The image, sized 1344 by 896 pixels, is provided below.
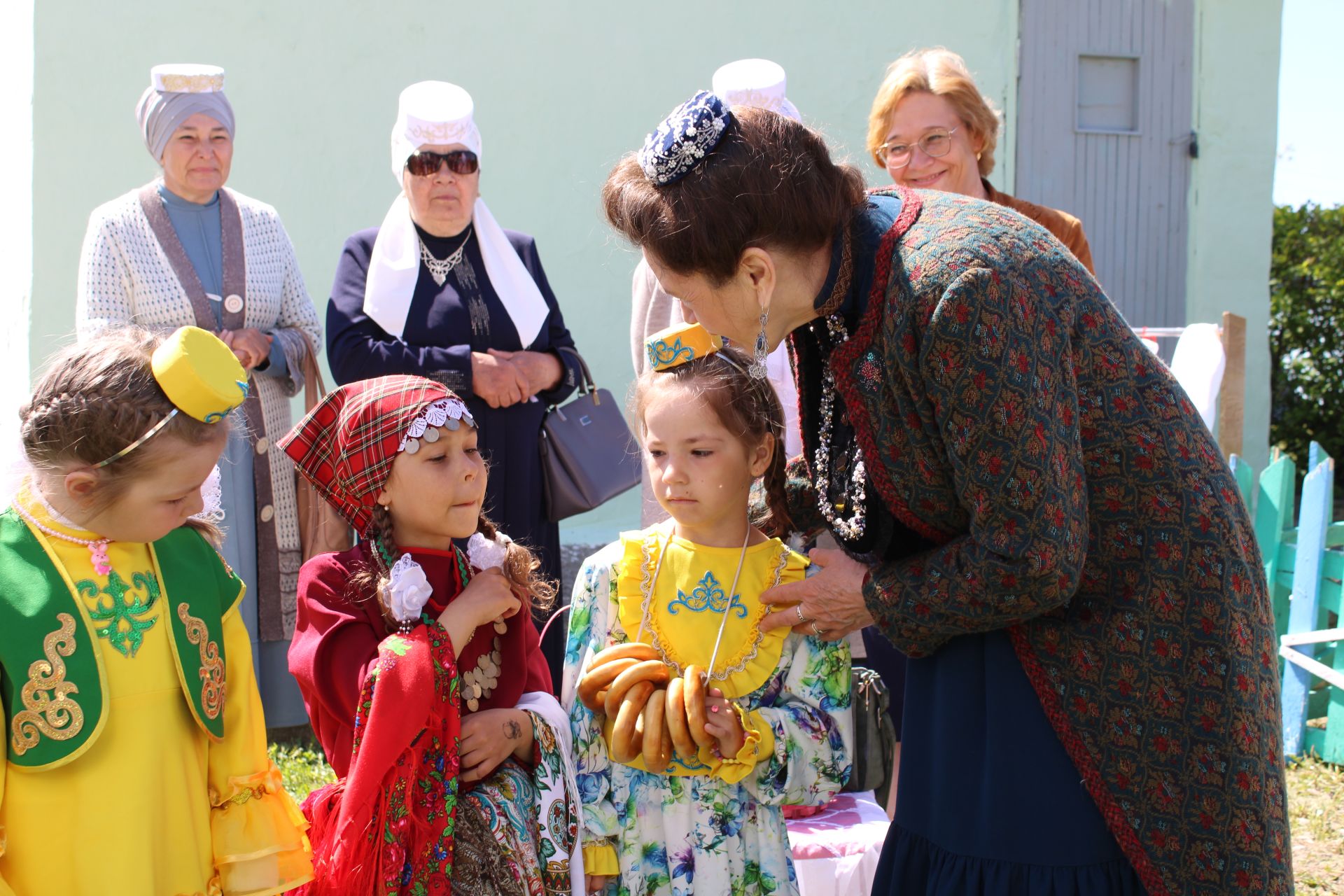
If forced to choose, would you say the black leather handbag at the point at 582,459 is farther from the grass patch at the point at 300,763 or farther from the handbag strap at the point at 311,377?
the grass patch at the point at 300,763

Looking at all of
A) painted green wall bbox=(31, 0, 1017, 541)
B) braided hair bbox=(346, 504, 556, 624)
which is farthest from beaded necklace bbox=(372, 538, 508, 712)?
painted green wall bbox=(31, 0, 1017, 541)

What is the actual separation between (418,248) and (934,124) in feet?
5.69

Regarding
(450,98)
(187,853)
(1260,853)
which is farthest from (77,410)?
(450,98)

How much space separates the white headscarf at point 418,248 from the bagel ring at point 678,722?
209cm

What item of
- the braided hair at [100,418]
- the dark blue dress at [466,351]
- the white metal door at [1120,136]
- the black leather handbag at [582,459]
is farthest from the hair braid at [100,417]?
the white metal door at [1120,136]

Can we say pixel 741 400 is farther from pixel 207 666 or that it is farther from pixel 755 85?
pixel 755 85

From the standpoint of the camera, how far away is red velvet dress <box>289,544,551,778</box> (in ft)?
7.58

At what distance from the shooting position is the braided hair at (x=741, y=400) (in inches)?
101

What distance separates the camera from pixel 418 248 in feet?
13.5

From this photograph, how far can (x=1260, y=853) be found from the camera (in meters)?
1.79

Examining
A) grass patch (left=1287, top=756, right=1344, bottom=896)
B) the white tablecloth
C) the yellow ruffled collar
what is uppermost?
the yellow ruffled collar

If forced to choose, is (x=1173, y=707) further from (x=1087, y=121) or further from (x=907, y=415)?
(x=1087, y=121)

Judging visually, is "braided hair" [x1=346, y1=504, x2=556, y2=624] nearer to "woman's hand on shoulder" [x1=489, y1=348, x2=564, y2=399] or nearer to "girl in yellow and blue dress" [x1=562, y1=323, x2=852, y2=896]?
"girl in yellow and blue dress" [x1=562, y1=323, x2=852, y2=896]

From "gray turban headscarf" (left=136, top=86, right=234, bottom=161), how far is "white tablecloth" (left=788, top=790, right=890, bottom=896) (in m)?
3.20
